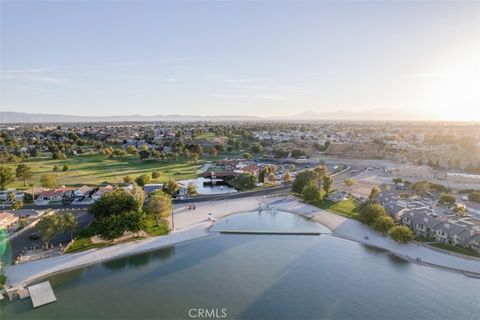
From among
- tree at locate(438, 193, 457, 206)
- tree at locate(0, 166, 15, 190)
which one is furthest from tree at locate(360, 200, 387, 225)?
tree at locate(0, 166, 15, 190)

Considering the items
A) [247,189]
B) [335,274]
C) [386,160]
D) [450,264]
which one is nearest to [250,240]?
[335,274]

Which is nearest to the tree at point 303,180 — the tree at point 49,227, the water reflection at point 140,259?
the water reflection at point 140,259

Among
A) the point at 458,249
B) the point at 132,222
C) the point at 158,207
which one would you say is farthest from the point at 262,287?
→ the point at 458,249

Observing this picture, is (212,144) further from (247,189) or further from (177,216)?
(177,216)

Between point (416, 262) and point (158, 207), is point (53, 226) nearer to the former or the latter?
point (158, 207)

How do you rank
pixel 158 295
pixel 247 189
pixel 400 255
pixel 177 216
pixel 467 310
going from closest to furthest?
pixel 467 310
pixel 158 295
pixel 400 255
pixel 177 216
pixel 247 189

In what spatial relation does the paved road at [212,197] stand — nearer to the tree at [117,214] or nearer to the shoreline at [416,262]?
the tree at [117,214]
